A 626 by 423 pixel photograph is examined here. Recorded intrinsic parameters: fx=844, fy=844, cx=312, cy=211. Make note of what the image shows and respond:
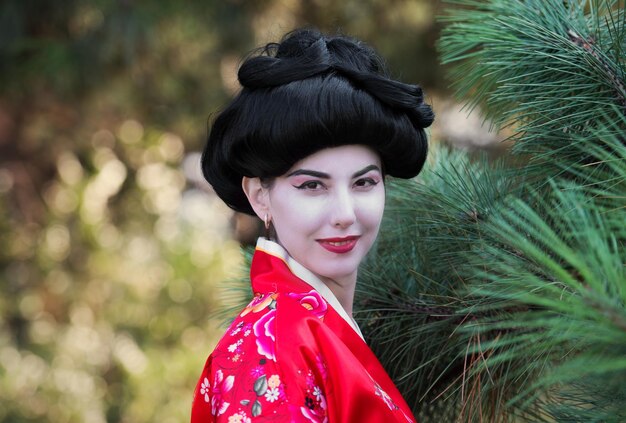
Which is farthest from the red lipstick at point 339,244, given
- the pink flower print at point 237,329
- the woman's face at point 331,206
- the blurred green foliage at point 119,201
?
the blurred green foliage at point 119,201

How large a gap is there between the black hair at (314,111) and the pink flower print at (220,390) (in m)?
0.22

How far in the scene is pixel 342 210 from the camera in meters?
0.88

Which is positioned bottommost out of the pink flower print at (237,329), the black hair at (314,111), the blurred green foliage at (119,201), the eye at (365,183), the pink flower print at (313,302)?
the blurred green foliage at (119,201)

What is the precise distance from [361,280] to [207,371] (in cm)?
22

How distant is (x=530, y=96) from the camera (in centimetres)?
83

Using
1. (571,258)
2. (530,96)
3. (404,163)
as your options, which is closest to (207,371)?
(404,163)

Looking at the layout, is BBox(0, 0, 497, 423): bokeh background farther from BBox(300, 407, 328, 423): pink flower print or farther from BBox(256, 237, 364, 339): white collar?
BBox(300, 407, 328, 423): pink flower print

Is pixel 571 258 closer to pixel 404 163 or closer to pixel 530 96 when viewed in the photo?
pixel 530 96

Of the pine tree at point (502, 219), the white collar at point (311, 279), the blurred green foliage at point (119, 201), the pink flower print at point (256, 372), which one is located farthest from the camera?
the blurred green foliage at point (119, 201)

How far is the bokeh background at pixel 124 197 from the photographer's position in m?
2.77

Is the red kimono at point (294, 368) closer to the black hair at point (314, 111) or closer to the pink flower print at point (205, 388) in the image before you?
the pink flower print at point (205, 388)

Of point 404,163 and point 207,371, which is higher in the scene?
point 404,163

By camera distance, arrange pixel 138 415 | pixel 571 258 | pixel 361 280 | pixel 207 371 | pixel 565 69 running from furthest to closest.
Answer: pixel 138 415 < pixel 361 280 < pixel 207 371 < pixel 565 69 < pixel 571 258

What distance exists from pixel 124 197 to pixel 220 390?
8.66ft
